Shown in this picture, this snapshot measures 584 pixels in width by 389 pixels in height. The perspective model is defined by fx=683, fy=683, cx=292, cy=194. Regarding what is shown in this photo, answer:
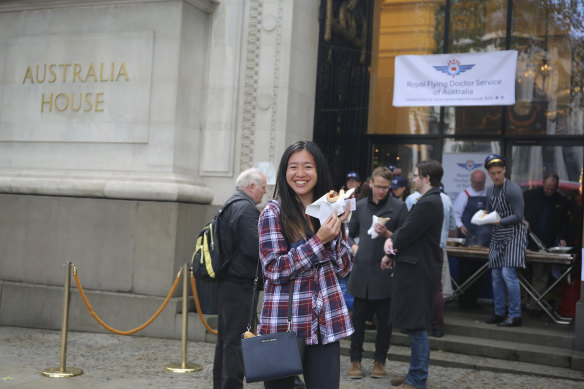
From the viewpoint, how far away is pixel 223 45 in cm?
1062

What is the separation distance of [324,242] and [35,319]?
7.89 meters

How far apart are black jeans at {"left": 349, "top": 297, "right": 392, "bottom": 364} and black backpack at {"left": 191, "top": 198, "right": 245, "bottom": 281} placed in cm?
210

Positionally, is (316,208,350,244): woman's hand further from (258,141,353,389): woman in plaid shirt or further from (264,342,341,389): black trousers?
(264,342,341,389): black trousers

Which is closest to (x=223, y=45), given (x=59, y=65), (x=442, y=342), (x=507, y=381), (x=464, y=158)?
(x=59, y=65)

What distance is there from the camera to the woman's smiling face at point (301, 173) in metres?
3.74

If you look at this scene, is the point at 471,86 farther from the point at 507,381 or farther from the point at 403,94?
the point at 507,381

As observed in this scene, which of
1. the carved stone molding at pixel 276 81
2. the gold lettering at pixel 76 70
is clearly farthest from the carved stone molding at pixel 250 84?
the gold lettering at pixel 76 70

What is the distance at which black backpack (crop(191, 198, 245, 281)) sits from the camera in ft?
18.6

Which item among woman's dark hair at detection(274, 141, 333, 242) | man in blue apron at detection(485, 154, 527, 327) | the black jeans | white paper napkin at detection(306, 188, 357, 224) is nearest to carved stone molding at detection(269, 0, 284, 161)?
man in blue apron at detection(485, 154, 527, 327)

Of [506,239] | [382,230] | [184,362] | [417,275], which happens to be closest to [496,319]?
[506,239]

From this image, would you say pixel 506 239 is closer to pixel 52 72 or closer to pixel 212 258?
pixel 212 258

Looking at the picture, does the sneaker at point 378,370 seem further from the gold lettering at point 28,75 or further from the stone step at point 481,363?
the gold lettering at point 28,75

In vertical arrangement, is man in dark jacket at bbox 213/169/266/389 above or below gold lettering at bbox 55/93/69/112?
below

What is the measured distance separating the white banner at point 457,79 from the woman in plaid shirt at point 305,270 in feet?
22.5
